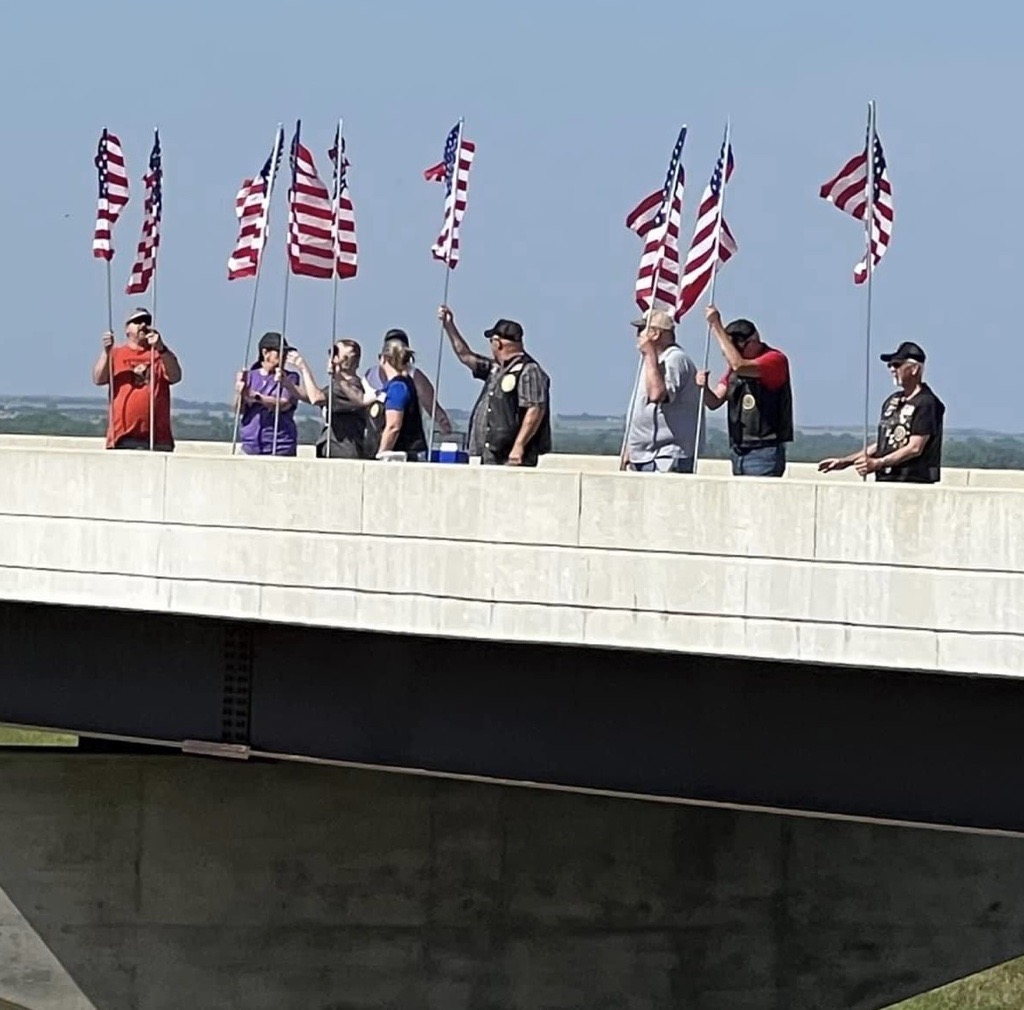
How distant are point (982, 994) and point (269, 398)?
16417 mm

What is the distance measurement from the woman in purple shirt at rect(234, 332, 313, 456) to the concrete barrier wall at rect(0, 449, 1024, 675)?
3222mm

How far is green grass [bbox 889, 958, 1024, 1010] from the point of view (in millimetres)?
30703

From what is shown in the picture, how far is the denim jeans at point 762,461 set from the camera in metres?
15.5

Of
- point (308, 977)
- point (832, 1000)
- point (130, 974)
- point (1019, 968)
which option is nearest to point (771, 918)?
point (832, 1000)

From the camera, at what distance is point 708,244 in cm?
1762

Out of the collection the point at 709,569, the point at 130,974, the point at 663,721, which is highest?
the point at 709,569

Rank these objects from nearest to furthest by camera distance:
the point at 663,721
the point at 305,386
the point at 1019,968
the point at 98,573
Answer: the point at 663,721
the point at 98,573
the point at 305,386
the point at 1019,968

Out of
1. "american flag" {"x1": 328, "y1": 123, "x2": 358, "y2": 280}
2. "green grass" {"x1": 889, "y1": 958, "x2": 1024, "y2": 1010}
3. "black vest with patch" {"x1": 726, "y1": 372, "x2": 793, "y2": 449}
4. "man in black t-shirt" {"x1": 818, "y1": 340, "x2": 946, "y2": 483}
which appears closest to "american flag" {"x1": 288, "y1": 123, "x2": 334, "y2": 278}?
"american flag" {"x1": 328, "y1": 123, "x2": 358, "y2": 280}

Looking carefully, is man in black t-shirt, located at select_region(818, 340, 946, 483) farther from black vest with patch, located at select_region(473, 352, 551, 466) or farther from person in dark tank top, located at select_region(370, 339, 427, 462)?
person in dark tank top, located at select_region(370, 339, 427, 462)

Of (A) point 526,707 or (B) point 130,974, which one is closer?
(A) point 526,707

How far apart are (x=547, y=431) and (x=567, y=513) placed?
2.07 metres

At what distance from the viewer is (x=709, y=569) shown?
13.0 meters

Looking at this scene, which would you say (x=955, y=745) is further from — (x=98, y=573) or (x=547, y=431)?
(x=98, y=573)

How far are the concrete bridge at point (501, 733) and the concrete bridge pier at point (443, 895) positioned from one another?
1.0 inches
